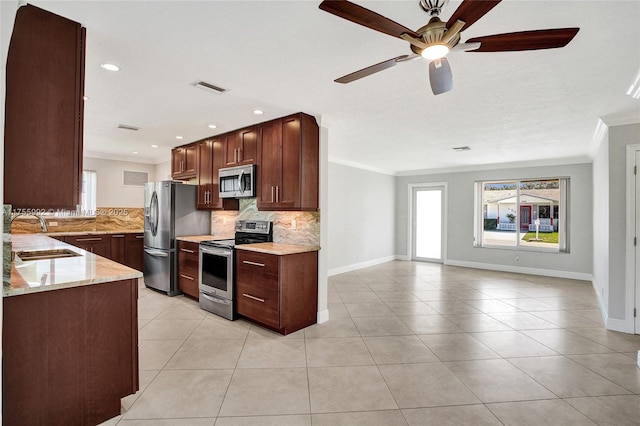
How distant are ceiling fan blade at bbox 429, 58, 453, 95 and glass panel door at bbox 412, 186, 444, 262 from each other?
6.57 m

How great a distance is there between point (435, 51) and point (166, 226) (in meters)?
4.46

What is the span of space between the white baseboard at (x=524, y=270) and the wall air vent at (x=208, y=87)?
6806 millimetres

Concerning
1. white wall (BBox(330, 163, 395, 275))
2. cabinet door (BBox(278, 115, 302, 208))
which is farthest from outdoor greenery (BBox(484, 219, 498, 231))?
cabinet door (BBox(278, 115, 302, 208))

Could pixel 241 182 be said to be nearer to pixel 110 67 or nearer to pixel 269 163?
pixel 269 163

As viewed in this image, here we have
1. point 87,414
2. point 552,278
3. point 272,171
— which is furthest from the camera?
point 552,278

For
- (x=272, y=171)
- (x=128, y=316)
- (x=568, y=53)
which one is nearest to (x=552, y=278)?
(x=568, y=53)

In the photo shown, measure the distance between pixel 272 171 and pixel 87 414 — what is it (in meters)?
2.75

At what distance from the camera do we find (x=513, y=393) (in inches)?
91.1

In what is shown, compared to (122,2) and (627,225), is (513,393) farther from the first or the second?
(122,2)

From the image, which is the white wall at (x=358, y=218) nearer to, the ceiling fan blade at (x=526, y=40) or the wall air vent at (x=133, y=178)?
the wall air vent at (x=133, y=178)

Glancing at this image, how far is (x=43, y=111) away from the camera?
1.78 metres

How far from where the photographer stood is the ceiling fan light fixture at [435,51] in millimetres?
1543

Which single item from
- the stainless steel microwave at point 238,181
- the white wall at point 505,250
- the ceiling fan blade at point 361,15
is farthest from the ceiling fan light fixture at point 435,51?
the white wall at point 505,250

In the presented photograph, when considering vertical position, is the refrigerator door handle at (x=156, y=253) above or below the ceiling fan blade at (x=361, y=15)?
below
